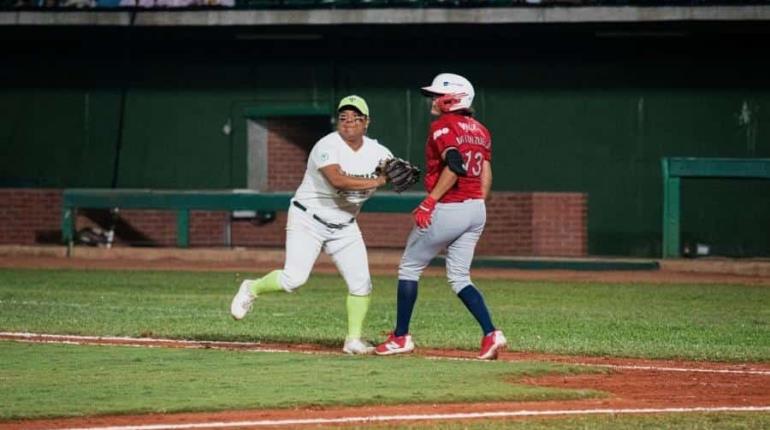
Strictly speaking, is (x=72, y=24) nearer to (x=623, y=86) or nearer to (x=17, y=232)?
(x=17, y=232)

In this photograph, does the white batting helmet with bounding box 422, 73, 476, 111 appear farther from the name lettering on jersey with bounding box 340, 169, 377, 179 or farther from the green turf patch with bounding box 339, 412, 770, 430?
the green turf patch with bounding box 339, 412, 770, 430

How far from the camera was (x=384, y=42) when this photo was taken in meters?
26.8

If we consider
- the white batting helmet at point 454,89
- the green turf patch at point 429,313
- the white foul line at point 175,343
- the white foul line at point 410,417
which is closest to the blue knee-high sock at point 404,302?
the white foul line at point 175,343

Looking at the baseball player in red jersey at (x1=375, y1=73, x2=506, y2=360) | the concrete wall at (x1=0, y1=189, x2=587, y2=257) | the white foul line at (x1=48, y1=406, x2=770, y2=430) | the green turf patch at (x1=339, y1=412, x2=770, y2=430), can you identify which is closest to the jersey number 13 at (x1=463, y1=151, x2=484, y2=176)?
the baseball player in red jersey at (x1=375, y1=73, x2=506, y2=360)

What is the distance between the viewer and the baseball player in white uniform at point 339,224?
11.9 meters

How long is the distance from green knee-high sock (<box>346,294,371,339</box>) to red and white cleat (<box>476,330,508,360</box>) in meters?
0.97

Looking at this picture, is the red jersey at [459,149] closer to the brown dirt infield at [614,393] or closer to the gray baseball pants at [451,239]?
the gray baseball pants at [451,239]

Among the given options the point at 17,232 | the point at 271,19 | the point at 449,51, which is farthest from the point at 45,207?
the point at 449,51

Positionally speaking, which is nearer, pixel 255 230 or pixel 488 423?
pixel 488 423

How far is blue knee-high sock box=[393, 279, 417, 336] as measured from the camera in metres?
11.6

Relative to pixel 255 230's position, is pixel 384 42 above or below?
above

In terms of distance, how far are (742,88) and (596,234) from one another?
10.4ft

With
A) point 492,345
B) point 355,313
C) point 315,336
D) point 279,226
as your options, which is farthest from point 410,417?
point 279,226

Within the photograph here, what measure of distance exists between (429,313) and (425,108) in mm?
10913
